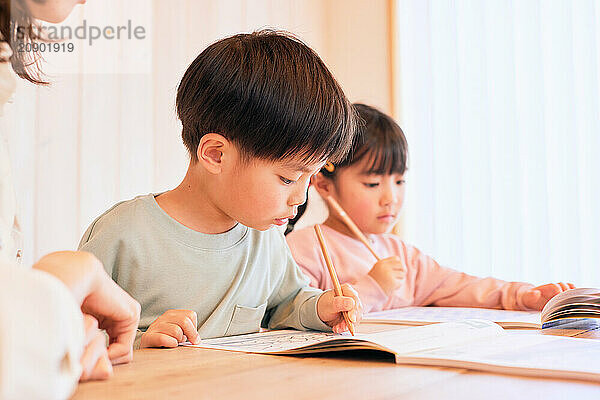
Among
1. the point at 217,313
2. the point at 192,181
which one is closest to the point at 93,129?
the point at 192,181

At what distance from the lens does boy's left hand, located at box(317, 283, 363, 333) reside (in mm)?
928

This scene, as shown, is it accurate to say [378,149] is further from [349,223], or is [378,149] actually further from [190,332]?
[190,332]

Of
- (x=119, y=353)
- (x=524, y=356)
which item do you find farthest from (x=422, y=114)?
(x=119, y=353)

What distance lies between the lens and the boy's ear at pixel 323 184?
1.72 metres

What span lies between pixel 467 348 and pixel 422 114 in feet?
6.13

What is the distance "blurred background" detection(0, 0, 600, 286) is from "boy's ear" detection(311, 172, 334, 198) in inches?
18.7

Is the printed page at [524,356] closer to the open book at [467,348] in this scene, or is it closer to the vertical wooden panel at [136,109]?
the open book at [467,348]

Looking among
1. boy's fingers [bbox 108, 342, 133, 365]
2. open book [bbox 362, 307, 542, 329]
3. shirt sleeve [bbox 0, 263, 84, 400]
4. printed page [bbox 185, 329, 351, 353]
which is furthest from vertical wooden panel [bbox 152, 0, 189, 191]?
shirt sleeve [bbox 0, 263, 84, 400]

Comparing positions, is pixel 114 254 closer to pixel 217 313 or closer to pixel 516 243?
pixel 217 313

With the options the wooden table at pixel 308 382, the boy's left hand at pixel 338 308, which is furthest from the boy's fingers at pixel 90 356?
the boy's left hand at pixel 338 308

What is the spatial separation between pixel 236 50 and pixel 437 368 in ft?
1.80

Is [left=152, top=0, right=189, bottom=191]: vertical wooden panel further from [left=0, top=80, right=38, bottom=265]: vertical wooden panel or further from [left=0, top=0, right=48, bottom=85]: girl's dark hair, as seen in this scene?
[left=0, top=0, right=48, bottom=85]: girl's dark hair

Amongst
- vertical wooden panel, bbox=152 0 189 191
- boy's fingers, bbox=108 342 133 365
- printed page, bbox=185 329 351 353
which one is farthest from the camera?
vertical wooden panel, bbox=152 0 189 191

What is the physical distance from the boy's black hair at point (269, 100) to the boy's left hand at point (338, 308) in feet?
0.65
